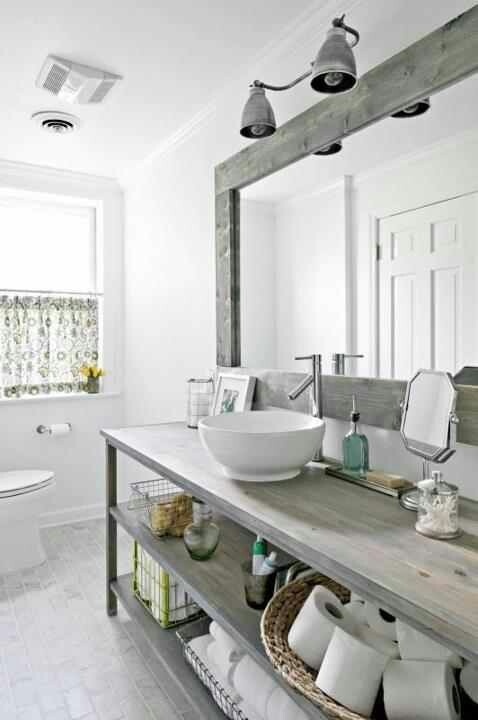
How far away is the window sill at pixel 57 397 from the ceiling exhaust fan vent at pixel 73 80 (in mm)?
1859

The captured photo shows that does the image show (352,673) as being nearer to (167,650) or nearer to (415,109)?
(167,650)

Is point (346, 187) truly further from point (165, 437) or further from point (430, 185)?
point (165, 437)

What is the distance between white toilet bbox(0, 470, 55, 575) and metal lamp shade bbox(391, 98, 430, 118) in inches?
98.3

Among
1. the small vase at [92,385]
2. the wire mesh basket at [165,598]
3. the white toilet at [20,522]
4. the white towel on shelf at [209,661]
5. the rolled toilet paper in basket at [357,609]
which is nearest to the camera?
the rolled toilet paper in basket at [357,609]

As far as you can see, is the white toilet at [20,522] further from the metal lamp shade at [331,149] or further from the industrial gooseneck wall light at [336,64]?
the industrial gooseneck wall light at [336,64]

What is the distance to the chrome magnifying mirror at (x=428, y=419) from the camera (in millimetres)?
1274

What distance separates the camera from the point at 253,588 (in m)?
1.49

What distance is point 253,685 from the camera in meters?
1.40

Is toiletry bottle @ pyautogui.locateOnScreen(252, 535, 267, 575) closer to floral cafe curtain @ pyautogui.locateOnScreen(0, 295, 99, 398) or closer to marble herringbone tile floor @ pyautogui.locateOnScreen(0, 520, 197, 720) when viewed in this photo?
marble herringbone tile floor @ pyautogui.locateOnScreen(0, 520, 197, 720)

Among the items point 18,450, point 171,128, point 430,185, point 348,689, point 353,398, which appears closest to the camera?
point 348,689

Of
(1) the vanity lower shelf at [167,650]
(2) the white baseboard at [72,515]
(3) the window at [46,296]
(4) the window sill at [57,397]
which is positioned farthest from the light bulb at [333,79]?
(2) the white baseboard at [72,515]

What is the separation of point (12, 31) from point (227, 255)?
113 centimetres

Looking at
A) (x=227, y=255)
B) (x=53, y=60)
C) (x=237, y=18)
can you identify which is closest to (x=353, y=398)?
(x=227, y=255)

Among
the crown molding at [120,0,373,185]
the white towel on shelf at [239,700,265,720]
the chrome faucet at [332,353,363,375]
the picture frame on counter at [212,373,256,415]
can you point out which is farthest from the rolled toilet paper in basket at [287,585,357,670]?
the crown molding at [120,0,373,185]
